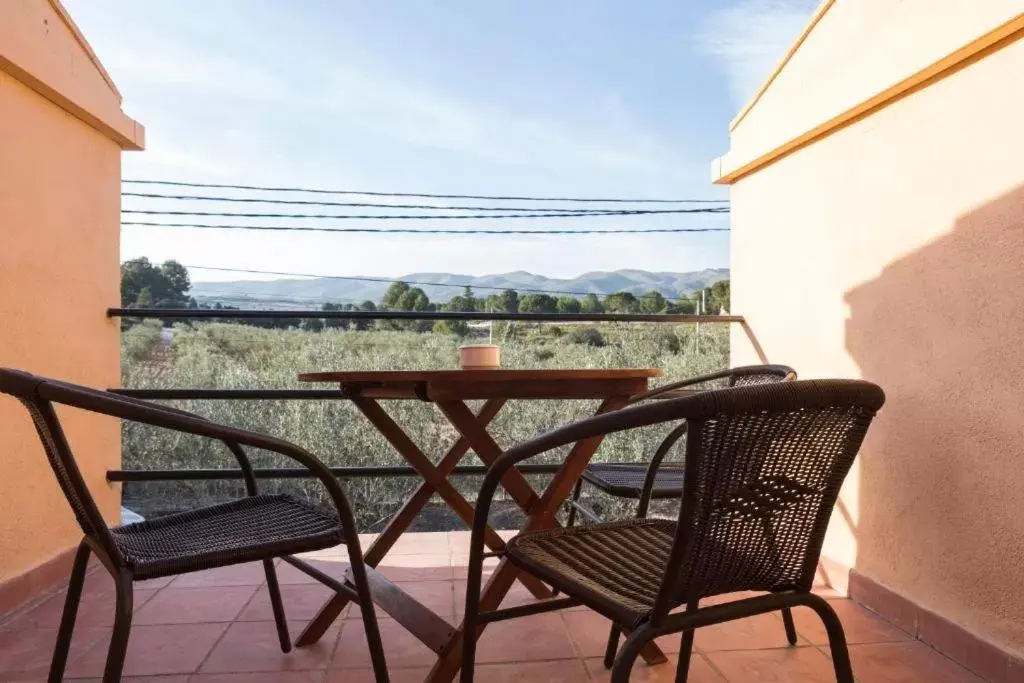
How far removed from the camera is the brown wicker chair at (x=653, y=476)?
190 centimetres

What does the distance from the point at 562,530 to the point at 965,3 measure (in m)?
1.57

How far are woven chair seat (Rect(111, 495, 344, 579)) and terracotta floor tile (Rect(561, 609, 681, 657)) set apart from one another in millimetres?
869

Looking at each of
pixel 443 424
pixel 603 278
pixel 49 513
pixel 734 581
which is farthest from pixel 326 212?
pixel 734 581

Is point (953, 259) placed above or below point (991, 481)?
above

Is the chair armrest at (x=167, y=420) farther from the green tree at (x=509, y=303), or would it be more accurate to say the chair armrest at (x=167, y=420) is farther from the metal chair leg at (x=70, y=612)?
the green tree at (x=509, y=303)

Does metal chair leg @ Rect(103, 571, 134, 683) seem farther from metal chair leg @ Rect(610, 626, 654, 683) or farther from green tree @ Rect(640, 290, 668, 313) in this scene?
green tree @ Rect(640, 290, 668, 313)

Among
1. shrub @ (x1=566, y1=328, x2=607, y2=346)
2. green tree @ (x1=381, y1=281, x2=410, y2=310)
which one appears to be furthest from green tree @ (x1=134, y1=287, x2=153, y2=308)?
shrub @ (x1=566, y1=328, x2=607, y2=346)

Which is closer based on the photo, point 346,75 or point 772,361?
point 772,361

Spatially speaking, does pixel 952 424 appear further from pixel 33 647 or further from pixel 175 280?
pixel 175 280

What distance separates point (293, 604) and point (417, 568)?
51cm

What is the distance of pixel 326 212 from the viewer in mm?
24016

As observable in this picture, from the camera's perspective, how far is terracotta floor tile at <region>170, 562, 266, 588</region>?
8.50 feet

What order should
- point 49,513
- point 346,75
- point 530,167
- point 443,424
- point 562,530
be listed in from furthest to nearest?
point 530,167, point 346,75, point 443,424, point 49,513, point 562,530

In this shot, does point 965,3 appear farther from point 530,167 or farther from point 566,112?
point 530,167
